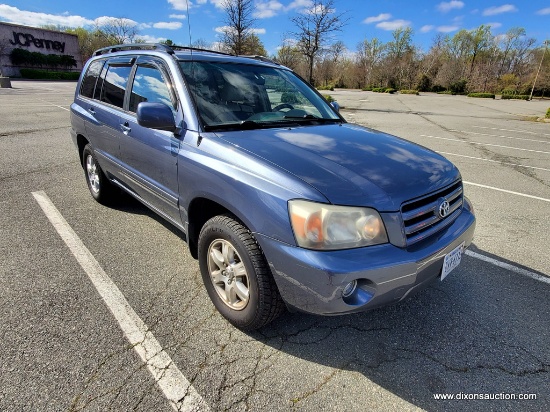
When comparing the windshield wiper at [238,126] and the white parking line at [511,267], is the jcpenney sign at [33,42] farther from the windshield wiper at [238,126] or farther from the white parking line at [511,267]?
the white parking line at [511,267]

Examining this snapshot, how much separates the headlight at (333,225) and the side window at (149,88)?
1.53m

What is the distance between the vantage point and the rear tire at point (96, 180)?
421 centimetres

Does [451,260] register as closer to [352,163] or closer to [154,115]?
[352,163]

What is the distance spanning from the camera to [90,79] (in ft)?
14.1

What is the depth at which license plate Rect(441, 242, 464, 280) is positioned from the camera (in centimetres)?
214

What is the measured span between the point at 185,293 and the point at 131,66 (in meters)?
2.26

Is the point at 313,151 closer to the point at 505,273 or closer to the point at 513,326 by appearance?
the point at 513,326

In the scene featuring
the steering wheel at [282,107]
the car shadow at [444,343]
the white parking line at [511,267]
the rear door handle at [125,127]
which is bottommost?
the car shadow at [444,343]

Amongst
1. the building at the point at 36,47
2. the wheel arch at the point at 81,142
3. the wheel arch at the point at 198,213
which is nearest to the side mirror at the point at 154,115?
the wheel arch at the point at 198,213

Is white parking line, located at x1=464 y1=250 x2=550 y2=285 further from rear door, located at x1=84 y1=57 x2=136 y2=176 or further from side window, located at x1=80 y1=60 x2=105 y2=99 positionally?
side window, located at x1=80 y1=60 x2=105 y2=99

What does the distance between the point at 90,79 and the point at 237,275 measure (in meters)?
3.59

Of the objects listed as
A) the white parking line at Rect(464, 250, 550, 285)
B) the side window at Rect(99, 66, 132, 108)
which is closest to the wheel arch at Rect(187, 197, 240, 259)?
the side window at Rect(99, 66, 132, 108)

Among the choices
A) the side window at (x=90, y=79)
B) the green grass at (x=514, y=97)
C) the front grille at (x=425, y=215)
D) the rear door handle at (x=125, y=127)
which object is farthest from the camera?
the green grass at (x=514, y=97)

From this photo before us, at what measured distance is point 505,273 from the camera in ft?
10.3
